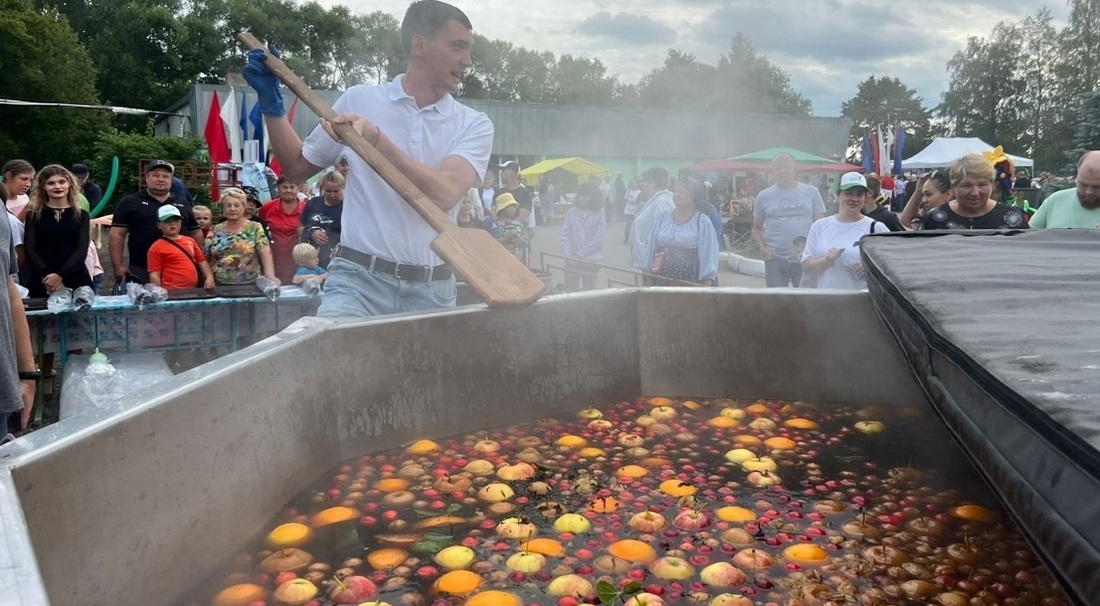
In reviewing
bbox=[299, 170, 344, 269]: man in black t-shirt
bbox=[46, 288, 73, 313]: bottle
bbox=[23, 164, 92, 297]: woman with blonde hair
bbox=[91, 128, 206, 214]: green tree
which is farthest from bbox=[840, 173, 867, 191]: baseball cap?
bbox=[91, 128, 206, 214]: green tree

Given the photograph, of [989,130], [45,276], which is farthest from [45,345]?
[989,130]

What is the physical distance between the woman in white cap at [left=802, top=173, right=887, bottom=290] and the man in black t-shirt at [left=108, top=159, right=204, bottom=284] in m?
5.28

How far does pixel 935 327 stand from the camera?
7.06 ft

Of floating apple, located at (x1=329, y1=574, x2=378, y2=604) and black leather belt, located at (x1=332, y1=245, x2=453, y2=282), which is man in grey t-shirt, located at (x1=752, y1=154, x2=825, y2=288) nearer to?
black leather belt, located at (x1=332, y1=245, x2=453, y2=282)

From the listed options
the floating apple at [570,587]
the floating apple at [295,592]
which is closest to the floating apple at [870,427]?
the floating apple at [570,587]

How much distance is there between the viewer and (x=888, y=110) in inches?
3553

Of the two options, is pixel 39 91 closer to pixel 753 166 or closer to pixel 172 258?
pixel 753 166

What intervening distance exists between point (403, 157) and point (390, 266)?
462mm

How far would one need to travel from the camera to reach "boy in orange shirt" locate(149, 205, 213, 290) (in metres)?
6.44

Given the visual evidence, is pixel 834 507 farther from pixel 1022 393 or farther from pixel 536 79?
pixel 536 79

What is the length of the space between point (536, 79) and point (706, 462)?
69.4 meters

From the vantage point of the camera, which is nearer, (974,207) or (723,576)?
(723,576)

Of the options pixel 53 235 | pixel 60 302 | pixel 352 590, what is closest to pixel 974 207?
pixel 352 590

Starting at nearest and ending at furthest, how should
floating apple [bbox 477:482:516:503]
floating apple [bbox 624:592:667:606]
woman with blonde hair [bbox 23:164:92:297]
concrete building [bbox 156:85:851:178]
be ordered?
1. floating apple [bbox 624:592:667:606]
2. floating apple [bbox 477:482:516:503]
3. woman with blonde hair [bbox 23:164:92:297]
4. concrete building [bbox 156:85:851:178]
